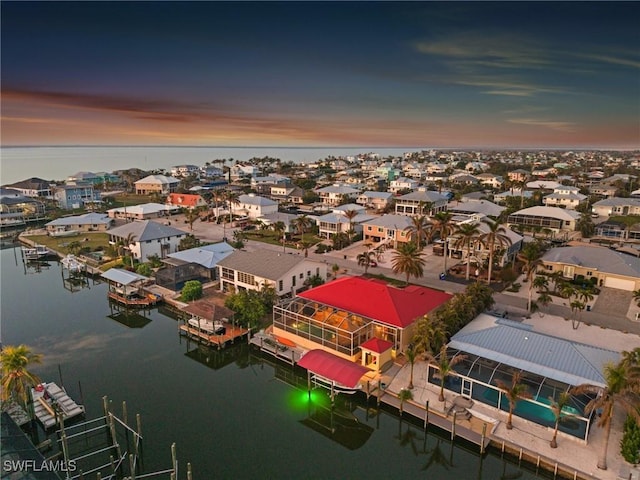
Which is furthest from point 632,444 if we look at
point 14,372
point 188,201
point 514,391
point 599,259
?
point 188,201

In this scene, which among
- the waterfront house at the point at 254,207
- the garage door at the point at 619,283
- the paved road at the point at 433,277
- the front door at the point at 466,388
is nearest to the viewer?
the front door at the point at 466,388

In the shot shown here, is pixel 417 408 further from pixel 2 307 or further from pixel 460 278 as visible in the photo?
pixel 2 307

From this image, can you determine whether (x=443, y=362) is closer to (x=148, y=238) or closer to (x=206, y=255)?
(x=206, y=255)

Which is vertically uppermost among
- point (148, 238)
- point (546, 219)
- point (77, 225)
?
point (546, 219)

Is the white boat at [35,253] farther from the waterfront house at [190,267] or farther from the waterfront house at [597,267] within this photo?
the waterfront house at [597,267]

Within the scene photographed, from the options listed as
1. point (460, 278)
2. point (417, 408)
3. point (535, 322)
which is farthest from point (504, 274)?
point (417, 408)

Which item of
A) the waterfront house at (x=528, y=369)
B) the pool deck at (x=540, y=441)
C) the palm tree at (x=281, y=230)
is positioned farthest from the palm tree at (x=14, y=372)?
the palm tree at (x=281, y=230)
